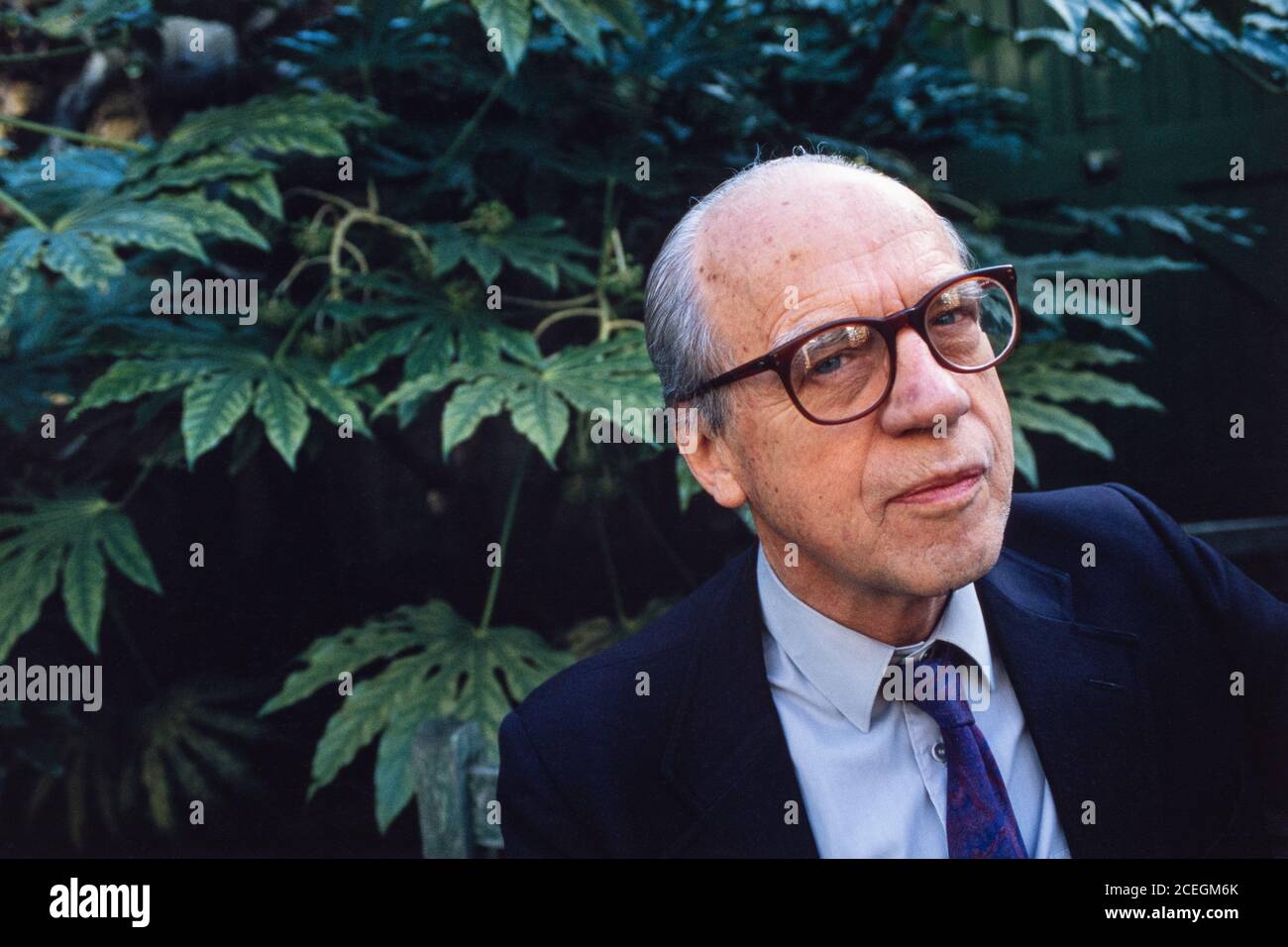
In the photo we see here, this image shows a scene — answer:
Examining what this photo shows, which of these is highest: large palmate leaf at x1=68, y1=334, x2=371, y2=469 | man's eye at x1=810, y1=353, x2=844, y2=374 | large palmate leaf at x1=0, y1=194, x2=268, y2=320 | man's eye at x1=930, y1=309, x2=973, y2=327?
large palmate leaf at x1=0, y1=194, x2=268, y2=320

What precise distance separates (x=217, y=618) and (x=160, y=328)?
2.27 feet

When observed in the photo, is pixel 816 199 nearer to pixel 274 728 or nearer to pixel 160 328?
pixel 160 328

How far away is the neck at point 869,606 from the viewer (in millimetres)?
1144

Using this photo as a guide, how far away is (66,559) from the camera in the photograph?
1757mm

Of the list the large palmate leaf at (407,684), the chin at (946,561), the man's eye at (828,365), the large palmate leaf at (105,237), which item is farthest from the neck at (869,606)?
the large palmate leaf at (105,237)

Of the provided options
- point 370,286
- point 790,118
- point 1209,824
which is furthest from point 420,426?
point 1209,824

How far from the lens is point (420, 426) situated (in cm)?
255

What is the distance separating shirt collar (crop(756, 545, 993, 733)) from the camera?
1120 mm

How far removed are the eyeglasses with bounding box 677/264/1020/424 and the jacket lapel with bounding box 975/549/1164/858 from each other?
30 cm

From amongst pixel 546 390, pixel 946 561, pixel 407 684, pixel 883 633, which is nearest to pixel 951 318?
pixel 946 561

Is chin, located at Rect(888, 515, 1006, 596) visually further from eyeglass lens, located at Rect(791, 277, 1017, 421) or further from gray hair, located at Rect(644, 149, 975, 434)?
gray hair, located at Rect(644, 149, 975, 434)

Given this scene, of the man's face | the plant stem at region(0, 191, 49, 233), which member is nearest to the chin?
the man's face

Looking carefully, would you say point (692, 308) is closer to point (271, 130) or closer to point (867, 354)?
point (867, 354)

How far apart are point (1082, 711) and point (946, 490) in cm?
30
